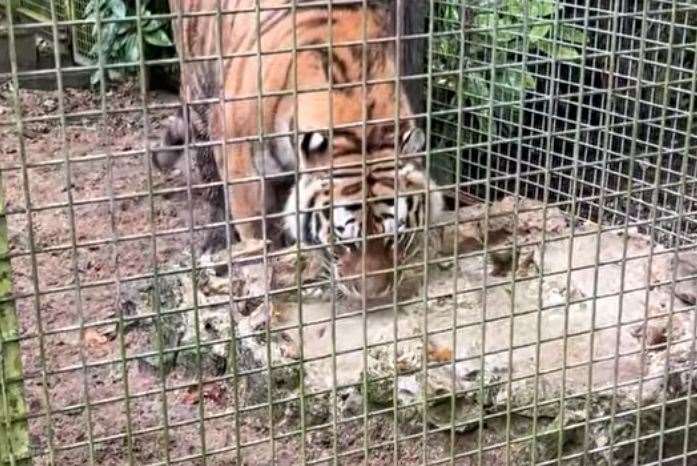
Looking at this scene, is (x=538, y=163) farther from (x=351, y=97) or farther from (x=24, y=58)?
(x=24, y=58)

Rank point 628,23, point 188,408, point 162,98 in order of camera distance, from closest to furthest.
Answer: point 188,408 < point 628,23 < point 162,98

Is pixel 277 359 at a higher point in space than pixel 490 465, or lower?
higher

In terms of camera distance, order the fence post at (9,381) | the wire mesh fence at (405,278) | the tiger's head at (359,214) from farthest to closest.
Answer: the tiger's head at (359,214)
the wire mesh fence at (405,278)
the fence post at (9,381)

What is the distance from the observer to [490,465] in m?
2.68

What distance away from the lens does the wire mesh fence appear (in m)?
2.11

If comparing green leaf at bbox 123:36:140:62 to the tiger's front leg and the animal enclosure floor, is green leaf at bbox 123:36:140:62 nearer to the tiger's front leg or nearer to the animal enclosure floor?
the animal enclosure floor

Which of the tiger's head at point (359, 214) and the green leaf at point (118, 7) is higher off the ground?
the green leaf at point (118, 7)

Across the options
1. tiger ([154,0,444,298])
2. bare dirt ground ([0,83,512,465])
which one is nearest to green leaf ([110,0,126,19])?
bare dirt ground ([0,83,512,465])

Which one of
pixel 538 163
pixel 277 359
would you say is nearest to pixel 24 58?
pixel 538 163

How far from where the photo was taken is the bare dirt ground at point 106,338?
5.46 feet

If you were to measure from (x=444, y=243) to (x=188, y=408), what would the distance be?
113cm

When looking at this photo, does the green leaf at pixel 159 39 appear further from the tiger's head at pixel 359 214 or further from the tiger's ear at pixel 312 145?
the tiger's ear at pixel 312 145

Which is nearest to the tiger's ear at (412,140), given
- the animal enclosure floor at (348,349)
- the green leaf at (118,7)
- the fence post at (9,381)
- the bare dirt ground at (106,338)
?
the animal enclosure floor at (348,349)

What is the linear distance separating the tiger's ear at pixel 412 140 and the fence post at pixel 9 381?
1.15 m
